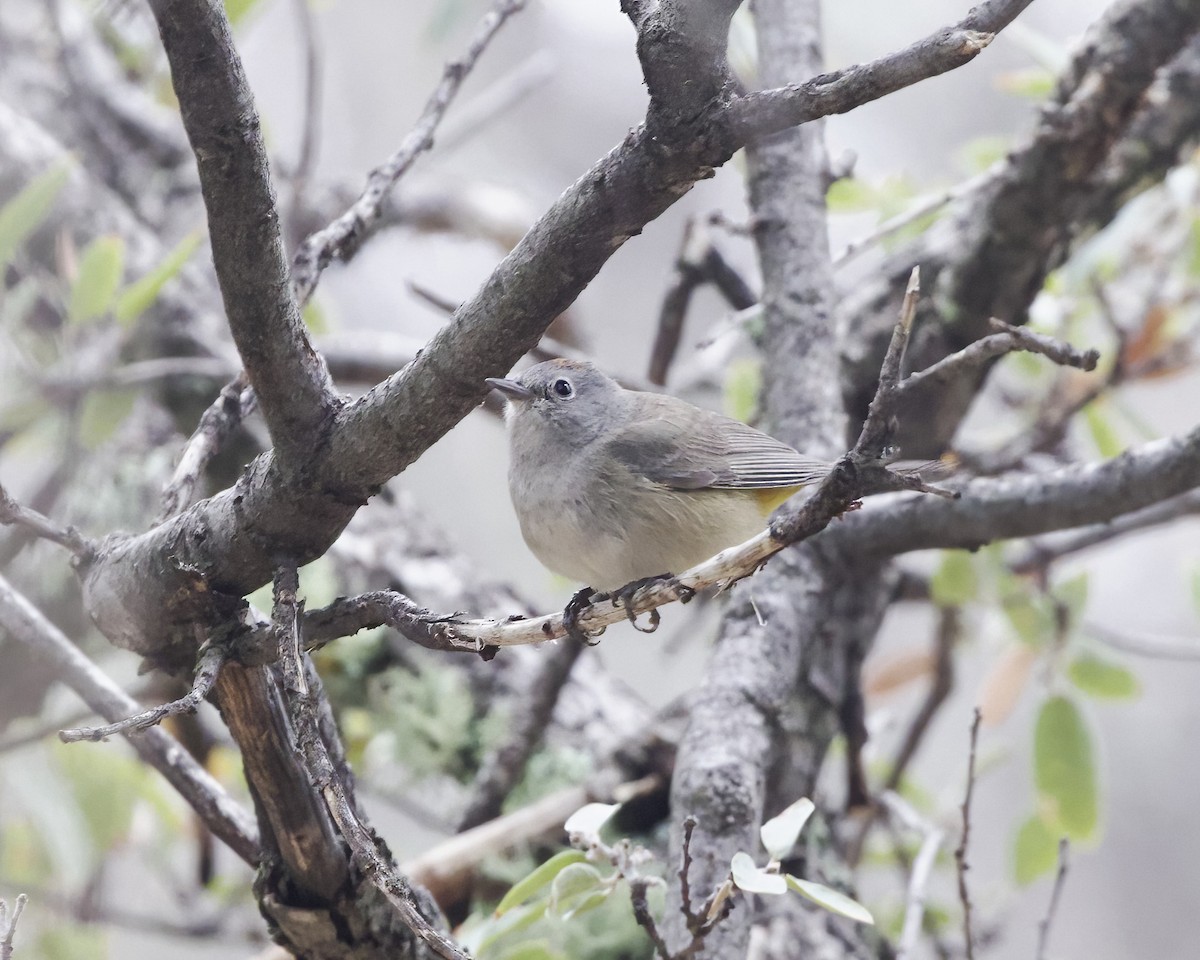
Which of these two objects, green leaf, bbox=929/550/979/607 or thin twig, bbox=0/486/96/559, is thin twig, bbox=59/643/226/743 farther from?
green leaf, bbox=929/550/979/607

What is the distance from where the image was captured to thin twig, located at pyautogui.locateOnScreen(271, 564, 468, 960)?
121 centimetres

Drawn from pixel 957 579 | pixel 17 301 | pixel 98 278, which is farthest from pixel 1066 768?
pixel 17 301

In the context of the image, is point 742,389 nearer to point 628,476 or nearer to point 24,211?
point 628,476

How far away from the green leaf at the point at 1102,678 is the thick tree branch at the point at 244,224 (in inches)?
91.8

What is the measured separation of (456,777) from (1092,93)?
97.5 inches

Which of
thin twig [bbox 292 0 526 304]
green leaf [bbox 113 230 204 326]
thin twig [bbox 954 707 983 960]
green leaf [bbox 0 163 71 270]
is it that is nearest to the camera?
thin twig [bbox 954 707 983 960]

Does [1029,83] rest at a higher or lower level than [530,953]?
higher

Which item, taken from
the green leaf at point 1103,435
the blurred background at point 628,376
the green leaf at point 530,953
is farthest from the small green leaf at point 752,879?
the green leaf at point 1103,435

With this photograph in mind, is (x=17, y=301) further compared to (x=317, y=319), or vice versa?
(x=17, y=301)

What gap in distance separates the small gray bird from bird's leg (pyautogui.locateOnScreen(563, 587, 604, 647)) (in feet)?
0.17

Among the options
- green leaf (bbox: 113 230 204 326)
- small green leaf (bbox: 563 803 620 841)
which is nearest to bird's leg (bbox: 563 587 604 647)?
small green leaf (bbox: 563 803 620 841)

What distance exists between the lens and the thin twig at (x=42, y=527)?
141 cm

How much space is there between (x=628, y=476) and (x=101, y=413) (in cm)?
174

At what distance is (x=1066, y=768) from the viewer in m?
2.77
